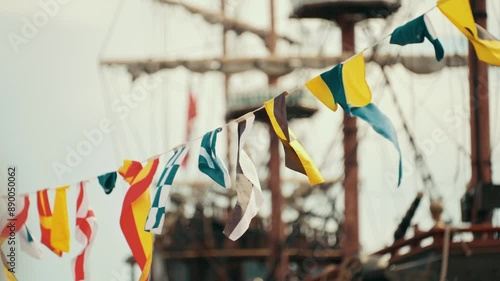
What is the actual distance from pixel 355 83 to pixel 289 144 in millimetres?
835

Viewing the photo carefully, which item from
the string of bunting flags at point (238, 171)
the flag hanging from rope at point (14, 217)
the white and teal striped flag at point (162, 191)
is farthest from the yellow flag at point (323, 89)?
the flag hanging from rope at point (14, 217)

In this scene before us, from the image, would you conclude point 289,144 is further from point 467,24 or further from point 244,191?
point 467,24

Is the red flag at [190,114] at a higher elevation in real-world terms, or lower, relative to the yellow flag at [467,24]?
higher

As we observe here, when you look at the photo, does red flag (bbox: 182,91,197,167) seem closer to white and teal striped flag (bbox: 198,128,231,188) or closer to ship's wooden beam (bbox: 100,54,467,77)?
ship's wooden beam (bbox: 100,54,467,77)

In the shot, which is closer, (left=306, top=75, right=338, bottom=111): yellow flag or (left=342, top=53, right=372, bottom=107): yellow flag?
(left=342, top=53, right=372, bottom=107): yellow flag

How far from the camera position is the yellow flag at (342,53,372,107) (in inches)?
701

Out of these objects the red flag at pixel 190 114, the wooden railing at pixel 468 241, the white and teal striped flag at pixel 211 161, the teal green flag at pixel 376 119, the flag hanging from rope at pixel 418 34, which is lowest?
the wooden railing at pixel 468 241

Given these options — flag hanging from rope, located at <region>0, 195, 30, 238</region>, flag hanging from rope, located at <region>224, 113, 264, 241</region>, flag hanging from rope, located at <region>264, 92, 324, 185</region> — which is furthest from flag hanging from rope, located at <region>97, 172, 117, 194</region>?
flag hanging from rope, located at <region>264, 92, 324, 185</region>

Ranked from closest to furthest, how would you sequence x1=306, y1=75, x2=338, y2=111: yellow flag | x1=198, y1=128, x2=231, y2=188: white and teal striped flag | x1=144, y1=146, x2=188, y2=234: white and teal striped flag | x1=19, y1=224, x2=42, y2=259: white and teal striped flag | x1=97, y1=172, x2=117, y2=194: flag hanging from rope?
x1=306, y1=75, x2=338, y2=111: yellow flag → x1=198, y1=128, x2=231, y2=188: white and teal striped flag → x1=144, y1=146, x2=188, y2=234: white and teal striped flag → x1=97, y1=172, x2=117, y2=194: flag hanging from rope → x1=19, y1=224, x2=42, y2=259: white and teal striped flag

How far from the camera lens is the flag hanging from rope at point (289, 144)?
17.8 metres

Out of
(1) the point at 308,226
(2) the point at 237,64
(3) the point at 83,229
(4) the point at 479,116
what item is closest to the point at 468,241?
(4) the point at 479,116

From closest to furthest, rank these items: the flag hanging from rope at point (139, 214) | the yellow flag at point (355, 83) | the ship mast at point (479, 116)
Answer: the yellow flag at point (355, 83), the flag hanging from rope at point (139, 214), the ship mast at point (479, 116)

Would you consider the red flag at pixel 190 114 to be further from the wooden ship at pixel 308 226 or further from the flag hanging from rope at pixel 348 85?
the flag hanging from rope at pixel 348 85

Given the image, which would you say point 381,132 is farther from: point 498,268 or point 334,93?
point 498,268
